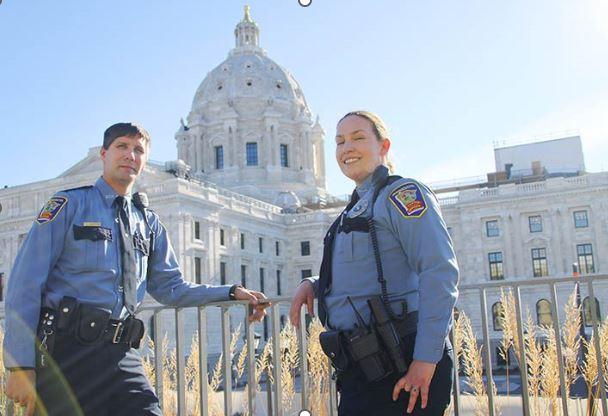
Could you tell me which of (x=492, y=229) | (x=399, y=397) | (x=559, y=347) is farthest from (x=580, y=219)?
(x=399, y=397)

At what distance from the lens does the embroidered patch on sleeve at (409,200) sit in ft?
12.0

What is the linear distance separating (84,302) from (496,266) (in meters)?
48.2

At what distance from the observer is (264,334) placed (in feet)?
154

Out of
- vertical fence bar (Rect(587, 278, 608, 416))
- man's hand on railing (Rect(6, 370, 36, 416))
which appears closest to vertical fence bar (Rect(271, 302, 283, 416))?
man's hand on railing (Rect(6, 370, 36, 416))

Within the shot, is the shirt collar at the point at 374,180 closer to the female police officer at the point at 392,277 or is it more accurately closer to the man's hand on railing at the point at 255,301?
the female police officer at the point at 392,277

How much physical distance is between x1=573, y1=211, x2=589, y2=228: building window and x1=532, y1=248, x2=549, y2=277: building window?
2.94 meters

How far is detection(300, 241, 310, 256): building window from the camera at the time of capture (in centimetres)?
5612

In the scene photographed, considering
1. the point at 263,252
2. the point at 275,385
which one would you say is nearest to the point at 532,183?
the point at 263,252

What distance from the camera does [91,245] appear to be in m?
4.26

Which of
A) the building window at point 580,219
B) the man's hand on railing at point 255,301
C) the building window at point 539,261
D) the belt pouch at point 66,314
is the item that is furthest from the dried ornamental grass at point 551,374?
the building window at point 580,219

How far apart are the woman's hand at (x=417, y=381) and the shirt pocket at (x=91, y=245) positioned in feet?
6.68

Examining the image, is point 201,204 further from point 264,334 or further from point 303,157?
point 303,157

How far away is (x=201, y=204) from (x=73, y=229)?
4126 cm

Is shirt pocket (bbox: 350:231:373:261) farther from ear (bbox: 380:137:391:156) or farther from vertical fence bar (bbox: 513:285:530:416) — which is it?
vertical fence bar (bbox: 513:285:530:416)
